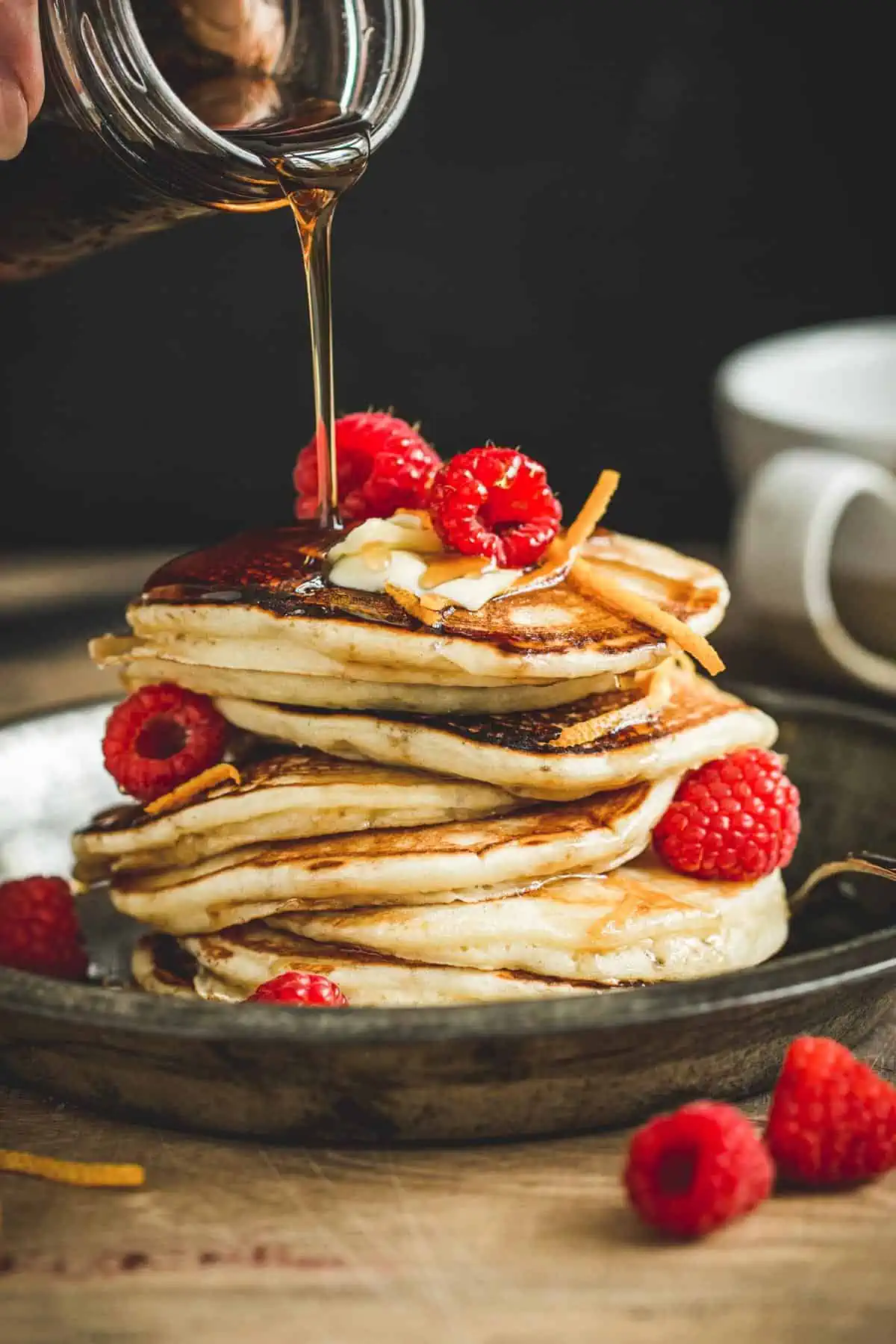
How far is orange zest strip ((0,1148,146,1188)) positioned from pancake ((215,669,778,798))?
16.5 inches

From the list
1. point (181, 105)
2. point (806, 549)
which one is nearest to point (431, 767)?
point (181, 105)

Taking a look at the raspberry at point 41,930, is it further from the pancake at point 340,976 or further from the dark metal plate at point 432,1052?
the dark metal plate at point 432,1052

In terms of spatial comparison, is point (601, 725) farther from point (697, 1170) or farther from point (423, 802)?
point (697, 1170)

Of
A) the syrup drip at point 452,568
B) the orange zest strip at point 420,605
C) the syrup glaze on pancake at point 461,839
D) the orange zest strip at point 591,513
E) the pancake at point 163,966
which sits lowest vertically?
the pancake at point 163,966

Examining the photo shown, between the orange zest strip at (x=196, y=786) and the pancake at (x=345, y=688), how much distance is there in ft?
0.24

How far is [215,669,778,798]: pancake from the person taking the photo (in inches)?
53.4

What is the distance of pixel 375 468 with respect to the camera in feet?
4.97

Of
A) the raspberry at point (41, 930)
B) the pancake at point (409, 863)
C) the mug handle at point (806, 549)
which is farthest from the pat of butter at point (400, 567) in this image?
the mug handle at point (806, 549)

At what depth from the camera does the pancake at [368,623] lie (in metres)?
1.33

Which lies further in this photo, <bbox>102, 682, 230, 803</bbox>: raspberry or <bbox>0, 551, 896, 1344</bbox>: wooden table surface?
<bbox>102, 682, 230, 803</bbox>: raspberry

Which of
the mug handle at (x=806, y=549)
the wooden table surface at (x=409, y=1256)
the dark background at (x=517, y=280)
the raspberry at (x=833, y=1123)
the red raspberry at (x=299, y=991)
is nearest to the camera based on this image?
the wooden table surface at (x=409, y=1256)

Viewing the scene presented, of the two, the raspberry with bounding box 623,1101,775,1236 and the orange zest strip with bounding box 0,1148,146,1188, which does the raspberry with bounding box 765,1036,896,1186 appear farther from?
the orange zest strip with bounding box 0,1148,146,1188

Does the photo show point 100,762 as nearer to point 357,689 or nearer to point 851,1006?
point 357,689

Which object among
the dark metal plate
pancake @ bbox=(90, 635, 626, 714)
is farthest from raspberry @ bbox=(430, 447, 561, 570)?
the dark metal plate
